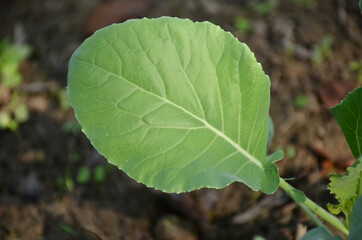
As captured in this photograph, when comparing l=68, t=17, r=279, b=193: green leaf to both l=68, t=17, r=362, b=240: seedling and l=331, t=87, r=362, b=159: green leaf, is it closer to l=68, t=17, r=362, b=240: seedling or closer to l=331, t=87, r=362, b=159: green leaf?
l=68, t=17, r=362, b=240: seedling

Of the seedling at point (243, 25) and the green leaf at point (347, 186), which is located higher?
the seedling at point (243, 25)

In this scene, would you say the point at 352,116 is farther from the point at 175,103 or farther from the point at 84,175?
the point at 84,175

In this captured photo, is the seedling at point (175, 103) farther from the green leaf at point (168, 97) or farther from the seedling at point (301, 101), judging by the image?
the seedling at point (301, 101)

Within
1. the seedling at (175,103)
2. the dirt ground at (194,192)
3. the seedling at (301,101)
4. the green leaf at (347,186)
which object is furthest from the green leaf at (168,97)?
the seedling at (301,101)

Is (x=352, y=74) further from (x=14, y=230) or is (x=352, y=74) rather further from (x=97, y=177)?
(x=14, y=230)

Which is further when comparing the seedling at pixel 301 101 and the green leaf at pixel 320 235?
the seedling at pixel 301 101
